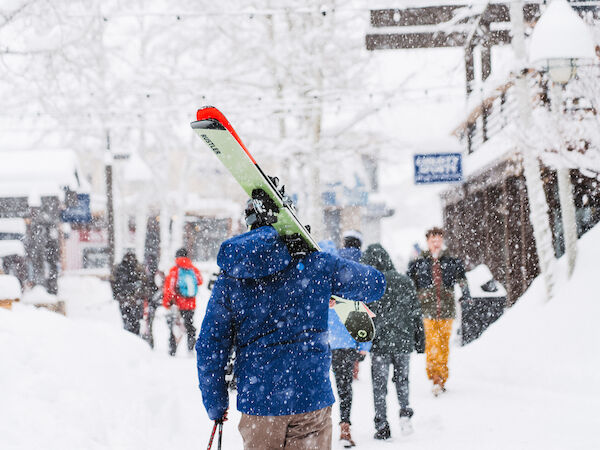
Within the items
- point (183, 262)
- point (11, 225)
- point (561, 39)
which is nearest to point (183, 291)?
point (183, 262)

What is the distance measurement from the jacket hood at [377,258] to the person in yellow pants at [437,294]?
170 cm

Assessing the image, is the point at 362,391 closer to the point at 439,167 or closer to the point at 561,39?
the point at 561,39

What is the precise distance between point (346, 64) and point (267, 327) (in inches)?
631

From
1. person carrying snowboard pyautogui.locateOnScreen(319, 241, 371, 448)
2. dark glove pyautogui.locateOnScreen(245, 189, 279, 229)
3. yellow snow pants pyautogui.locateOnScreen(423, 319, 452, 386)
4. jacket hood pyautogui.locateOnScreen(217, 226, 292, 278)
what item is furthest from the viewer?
yellow snow pants pyautogui.locateOnScreen(423, 319, 452, 386)

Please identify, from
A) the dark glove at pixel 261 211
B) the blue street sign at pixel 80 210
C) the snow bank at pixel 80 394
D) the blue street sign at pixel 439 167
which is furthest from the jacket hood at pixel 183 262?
the blue street sign at pixel 80 210

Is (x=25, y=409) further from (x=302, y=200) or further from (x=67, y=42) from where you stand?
(x=302, y=200)

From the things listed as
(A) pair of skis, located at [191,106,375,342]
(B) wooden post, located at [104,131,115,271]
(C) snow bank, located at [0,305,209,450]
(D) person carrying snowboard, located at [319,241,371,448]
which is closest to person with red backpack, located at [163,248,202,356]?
(C) snow bank, located at [0,305,209,450]

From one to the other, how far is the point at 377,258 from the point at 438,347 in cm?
215

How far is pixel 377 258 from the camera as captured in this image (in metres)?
5.98

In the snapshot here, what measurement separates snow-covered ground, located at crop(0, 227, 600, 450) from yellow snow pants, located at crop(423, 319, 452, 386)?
31 centimetres

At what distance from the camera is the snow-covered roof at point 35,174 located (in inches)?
642

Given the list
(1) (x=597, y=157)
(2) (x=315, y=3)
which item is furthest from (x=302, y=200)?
(1) (x=597, y=157)

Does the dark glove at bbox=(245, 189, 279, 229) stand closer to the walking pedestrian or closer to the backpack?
the walking pedestrian

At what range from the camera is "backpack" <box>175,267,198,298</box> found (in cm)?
1063
